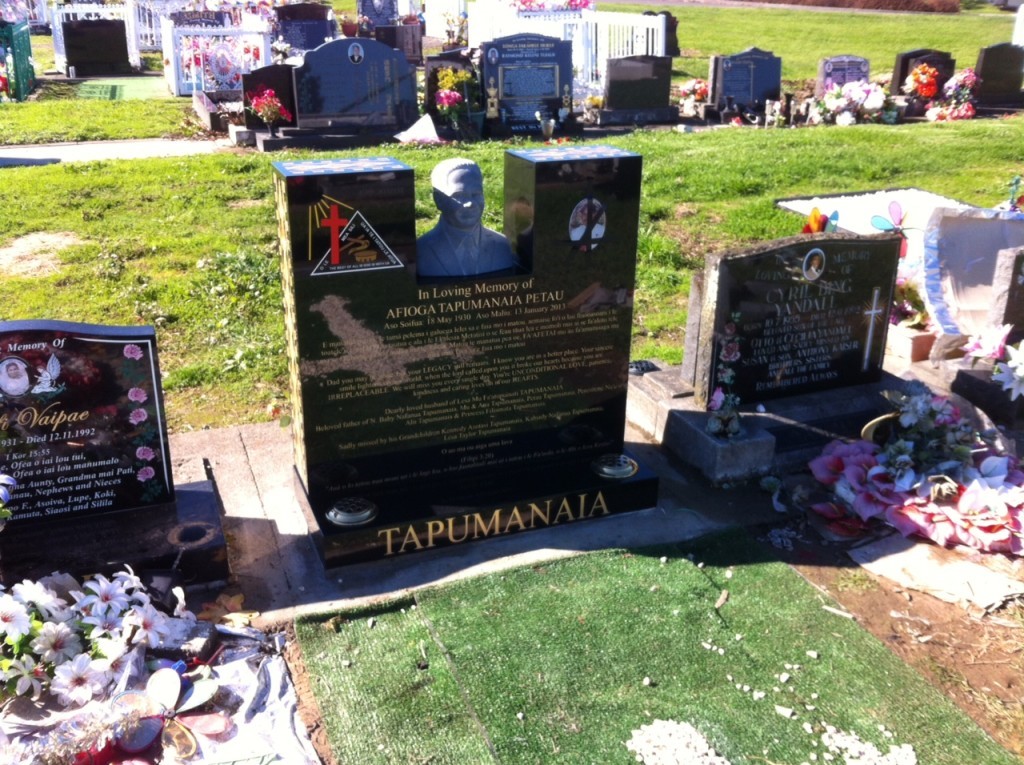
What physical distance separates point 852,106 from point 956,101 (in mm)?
2673

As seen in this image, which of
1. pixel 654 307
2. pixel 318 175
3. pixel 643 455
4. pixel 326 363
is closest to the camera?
pixel 318 175

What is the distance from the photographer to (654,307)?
29.7 ft

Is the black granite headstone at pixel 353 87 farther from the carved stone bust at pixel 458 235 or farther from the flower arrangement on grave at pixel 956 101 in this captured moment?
the carved stone bust at pixel 458 235

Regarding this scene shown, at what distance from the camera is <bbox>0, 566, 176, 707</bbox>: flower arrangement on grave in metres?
3.94

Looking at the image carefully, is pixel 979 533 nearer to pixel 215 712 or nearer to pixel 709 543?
pixel 709 543

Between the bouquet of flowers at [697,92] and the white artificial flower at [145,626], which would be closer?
the white artificial flower at [145,626]

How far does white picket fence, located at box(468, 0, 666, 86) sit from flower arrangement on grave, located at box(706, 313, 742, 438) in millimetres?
15607

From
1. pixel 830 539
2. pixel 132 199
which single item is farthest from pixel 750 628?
pixel 132 199

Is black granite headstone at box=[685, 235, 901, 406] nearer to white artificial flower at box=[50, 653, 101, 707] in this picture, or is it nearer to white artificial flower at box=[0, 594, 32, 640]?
white artificial flower at box=[50, 653, 101, 707]

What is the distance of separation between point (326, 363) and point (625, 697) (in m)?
→ 2.12

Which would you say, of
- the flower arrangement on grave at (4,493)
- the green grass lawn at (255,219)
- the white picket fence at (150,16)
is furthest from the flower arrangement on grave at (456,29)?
the flower arrangement on grave at (4,493)

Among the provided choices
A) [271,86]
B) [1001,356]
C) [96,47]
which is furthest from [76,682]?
[96,47]

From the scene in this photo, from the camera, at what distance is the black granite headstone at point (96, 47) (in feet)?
75.9

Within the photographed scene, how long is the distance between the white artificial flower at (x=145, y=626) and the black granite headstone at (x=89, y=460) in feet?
1.64
